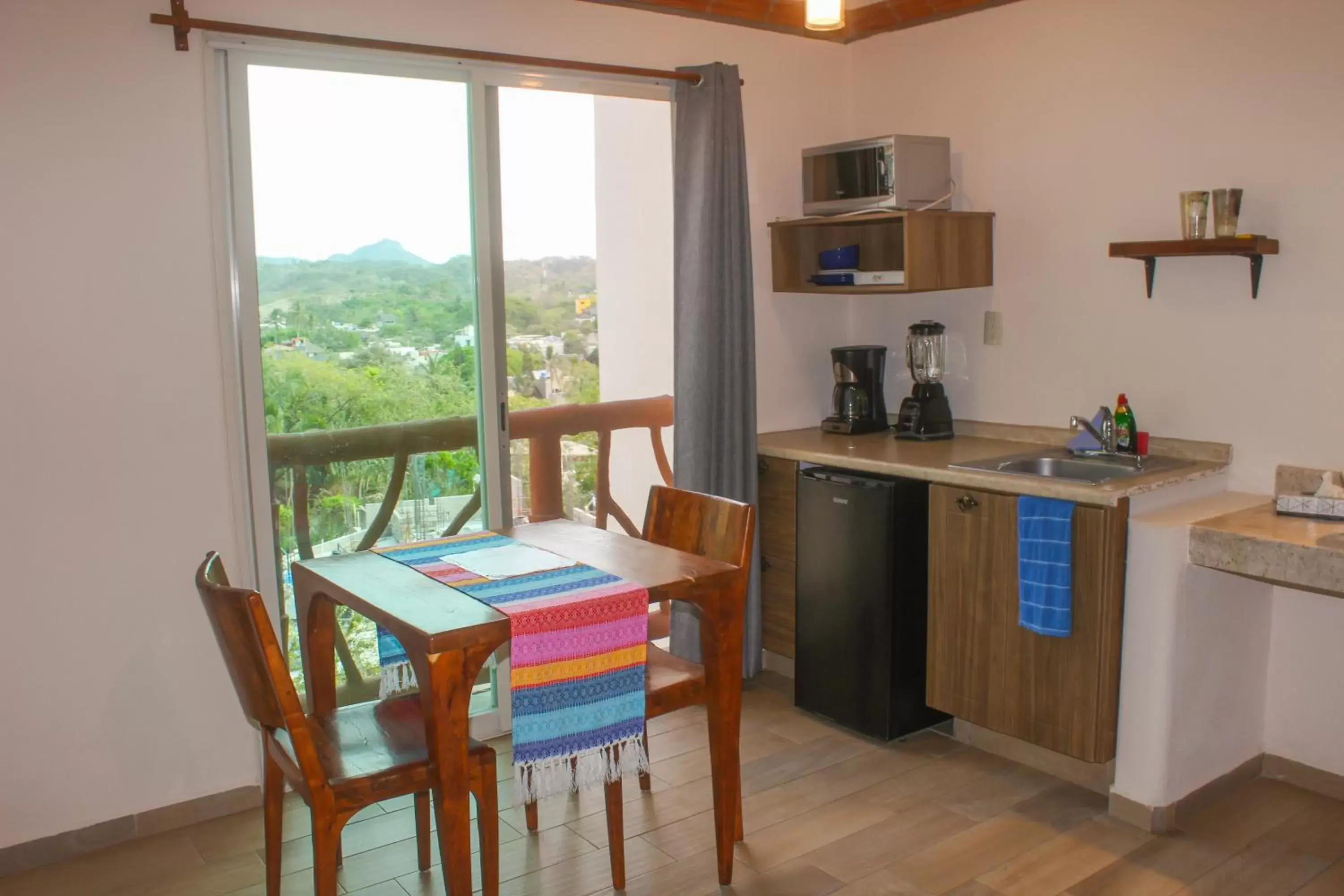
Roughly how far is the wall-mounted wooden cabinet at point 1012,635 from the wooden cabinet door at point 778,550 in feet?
2.01

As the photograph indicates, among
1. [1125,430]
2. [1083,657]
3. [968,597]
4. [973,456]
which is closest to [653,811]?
[968,597]

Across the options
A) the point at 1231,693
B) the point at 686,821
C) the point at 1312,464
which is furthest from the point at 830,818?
the point at 1312,464

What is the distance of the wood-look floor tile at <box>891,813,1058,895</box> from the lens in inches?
104

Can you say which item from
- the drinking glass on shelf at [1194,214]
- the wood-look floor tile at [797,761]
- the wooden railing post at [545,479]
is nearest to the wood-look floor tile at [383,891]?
the wood-look floor tile at [797,761]

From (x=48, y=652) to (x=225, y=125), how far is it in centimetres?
145

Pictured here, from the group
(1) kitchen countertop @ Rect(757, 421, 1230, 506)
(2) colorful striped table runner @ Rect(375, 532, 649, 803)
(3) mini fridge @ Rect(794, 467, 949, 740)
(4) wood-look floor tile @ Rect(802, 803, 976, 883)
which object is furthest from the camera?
(3) mini fridge @ Rect(794, 467, 949, 740)

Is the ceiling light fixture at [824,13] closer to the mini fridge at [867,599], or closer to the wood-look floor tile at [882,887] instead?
the mini fridge at [867,599]

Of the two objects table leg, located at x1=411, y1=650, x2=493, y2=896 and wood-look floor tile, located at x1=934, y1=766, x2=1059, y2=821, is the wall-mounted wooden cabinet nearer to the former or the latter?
wood-look floor tile, located at x1=934, y1=766, x2=1059, y2=821

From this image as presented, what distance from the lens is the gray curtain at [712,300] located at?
3680mm

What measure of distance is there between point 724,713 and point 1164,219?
6.64 feet

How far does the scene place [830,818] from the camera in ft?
9.66

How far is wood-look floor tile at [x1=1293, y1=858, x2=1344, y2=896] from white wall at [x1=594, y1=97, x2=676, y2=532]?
2.27m

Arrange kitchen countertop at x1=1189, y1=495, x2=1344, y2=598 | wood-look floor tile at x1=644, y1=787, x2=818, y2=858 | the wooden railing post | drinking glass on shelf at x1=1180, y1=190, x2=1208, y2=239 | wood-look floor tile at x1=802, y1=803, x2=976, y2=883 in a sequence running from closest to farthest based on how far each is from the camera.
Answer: kitchen countertop at x1=1189, y1=495, x2=1344, y2=598, wood-look floor tile at x1=802, y1=803, x2=976, y2=883, wood-look floor tile at x1=644, y1=787, x2=818, y2=858, drinking glass on shelf at x1=1180, y1=190, x2=1208, y2=239, the wooden railing post

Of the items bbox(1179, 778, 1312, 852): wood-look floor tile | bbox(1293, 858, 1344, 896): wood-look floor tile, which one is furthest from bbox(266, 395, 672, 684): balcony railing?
bbox(1293, 858, 1344, 896): wood-look floor tile
